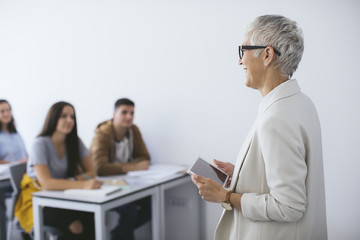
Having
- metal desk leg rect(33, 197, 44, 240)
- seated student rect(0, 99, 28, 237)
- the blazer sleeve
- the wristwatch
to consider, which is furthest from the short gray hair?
seated student rect(0, 99, 28, 237)

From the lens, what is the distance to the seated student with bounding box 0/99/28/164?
11.6 feet

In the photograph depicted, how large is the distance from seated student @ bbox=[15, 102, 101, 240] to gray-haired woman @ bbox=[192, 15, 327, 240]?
123 cm

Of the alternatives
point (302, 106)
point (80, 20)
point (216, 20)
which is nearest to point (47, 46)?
point (80, 20)

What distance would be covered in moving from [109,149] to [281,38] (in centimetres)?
207

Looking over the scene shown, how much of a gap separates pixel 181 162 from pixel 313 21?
1.55 meters

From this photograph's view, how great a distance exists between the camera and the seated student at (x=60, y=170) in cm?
218

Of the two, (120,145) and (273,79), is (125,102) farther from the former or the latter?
(273,79)

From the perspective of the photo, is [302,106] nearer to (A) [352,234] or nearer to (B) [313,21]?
(B) [313,21]

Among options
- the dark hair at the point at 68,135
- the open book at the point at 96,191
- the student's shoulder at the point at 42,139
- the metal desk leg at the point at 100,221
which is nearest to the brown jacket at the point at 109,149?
the dark hair at the point at 68,135

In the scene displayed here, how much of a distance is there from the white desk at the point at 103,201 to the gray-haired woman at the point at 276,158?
3.00 feet

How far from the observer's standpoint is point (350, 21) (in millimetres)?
2250

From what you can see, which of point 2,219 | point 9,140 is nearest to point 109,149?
point 2,219

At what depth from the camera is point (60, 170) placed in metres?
2.44

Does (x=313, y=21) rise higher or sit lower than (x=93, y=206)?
higher
